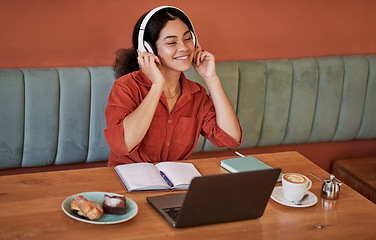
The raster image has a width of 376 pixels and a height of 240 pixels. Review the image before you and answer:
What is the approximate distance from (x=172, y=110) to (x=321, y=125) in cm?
129

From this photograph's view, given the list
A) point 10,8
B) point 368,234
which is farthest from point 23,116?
point 368,234

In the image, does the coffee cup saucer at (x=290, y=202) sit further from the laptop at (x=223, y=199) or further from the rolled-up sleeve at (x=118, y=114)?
the rolled-up sleeve at (x=118, y=114)

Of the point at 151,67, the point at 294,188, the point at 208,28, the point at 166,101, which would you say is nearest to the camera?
the point at 294,188

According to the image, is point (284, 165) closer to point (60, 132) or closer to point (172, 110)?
point (172, 110)

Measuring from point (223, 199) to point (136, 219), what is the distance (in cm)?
25

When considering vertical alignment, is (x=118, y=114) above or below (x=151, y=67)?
below

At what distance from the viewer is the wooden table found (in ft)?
4.41

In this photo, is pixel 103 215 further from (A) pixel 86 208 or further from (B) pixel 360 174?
(B) pixel 360 174

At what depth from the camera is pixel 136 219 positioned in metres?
1.43

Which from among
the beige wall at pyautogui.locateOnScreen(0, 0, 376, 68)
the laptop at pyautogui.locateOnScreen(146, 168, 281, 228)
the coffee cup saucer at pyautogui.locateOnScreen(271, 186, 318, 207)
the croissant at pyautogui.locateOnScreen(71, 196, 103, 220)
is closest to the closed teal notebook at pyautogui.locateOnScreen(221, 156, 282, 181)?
the coffee cup saucer at pyautogui.locateOnScreen(271, 186, 318, 207)

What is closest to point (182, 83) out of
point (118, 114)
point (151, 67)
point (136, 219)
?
point (151, 67)

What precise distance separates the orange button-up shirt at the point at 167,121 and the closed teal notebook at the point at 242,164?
0.25 meters

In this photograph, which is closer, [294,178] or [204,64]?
[294,178]

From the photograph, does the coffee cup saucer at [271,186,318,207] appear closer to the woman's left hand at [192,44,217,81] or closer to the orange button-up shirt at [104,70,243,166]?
the orange button-up shirt at [104,70,243,166]
